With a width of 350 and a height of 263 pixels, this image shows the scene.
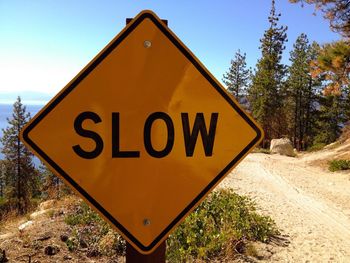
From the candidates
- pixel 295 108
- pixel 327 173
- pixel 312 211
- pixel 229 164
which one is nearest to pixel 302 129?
pixel 295 108

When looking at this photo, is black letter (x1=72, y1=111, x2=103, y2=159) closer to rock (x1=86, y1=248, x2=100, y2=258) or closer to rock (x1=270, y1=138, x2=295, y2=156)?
rock (x1=86, y1=248, x2=100, y2=258)

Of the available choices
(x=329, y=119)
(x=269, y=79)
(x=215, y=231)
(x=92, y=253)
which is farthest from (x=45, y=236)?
(x=329, y=119)

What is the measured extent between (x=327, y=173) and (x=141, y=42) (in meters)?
17.3

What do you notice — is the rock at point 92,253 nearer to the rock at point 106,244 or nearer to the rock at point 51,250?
the rock at point 106,244

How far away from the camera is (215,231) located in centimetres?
588

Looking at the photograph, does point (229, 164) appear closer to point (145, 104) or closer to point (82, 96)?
point (145, 104)

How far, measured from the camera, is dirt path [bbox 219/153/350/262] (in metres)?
6.03

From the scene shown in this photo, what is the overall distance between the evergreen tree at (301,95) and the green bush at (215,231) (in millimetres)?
44744

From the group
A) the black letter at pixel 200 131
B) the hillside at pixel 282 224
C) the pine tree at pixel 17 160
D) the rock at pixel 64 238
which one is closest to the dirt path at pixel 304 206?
the hillside at pixel 282 224

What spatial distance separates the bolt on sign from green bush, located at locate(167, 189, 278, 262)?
3.25 meters

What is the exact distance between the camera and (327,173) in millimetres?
17234

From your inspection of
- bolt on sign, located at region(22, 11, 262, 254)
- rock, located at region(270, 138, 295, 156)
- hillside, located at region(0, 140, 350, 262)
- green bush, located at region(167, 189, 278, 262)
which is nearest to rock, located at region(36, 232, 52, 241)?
hillside, located at region(0, 140, 350, 262)

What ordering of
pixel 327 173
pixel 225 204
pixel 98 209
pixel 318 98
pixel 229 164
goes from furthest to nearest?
pixel 318 98 → pixel 327 173 → pixel 225 204 → pixel 229 164 → pixel 98 209

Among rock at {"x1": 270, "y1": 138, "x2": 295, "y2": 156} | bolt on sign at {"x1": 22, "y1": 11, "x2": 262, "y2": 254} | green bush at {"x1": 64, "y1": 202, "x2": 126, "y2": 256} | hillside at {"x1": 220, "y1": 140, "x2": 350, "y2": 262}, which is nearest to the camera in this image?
bolt on sign at {"x1": 22, "y1": 11, "x2": 262, "y2": 254}
